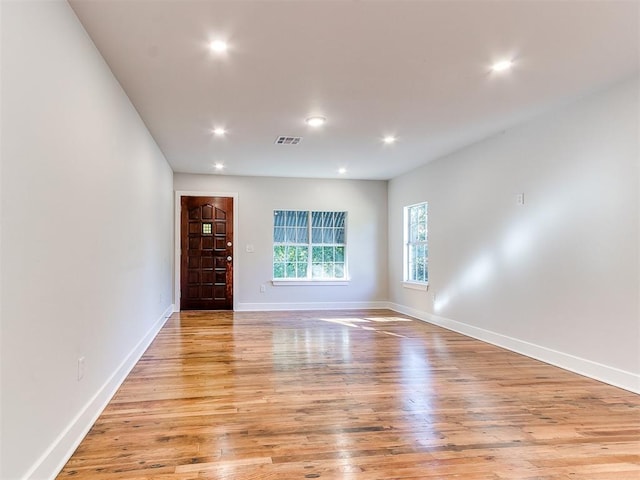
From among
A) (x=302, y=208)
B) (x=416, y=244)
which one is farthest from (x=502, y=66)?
(x=302, y=208)

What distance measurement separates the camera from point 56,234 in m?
2.01

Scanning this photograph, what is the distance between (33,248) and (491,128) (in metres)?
4.23

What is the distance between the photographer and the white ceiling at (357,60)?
229 cm

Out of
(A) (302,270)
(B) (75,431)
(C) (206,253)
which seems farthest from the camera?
(A) (302,270)

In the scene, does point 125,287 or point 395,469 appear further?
point 125,287

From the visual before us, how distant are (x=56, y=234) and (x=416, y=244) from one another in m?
5.57

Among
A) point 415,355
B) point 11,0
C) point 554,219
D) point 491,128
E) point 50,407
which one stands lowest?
point 415,355

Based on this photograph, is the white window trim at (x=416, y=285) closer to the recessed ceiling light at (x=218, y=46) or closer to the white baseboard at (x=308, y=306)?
the white baseboard at (x=308, y=306)

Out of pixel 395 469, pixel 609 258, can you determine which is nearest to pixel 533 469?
pixel 395 469

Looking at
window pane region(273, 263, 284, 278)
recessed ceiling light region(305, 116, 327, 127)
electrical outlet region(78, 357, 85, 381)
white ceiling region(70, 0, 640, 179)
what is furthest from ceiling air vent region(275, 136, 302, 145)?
electrical outlet region(78, 357, 85, 381)

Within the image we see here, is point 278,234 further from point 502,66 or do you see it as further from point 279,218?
point 502,66

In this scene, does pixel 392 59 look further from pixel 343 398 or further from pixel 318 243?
pixel 318 243

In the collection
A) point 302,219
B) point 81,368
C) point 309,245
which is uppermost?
point 302,219

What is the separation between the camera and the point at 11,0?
160 centimetres
